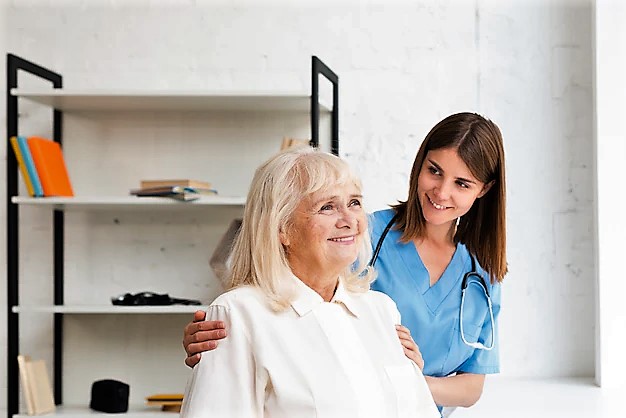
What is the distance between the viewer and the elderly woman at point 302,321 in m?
1.42

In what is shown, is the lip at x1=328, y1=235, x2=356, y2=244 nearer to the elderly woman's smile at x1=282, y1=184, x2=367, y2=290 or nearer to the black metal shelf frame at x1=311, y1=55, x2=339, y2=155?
the elderly woman's smile at x1=282, y1=184, x2=367, y2=290

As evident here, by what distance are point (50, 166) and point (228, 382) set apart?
1.74 m

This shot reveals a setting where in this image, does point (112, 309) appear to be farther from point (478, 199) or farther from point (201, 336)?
point (201, 336)

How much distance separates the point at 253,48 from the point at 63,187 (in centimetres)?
79

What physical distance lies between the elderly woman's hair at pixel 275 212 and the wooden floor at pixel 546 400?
4.30ft

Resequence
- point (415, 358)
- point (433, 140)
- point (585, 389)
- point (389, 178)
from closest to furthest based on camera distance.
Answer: point (415, 358) < point (433, 140) < point (585, 389) < point (389, 178)

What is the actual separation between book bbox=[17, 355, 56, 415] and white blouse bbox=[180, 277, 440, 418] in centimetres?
163

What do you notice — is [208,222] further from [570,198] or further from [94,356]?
[570,198]

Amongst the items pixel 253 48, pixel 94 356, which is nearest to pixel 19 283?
pixel 94 356

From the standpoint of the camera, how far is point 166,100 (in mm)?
2959

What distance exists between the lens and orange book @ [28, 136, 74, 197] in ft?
9.52

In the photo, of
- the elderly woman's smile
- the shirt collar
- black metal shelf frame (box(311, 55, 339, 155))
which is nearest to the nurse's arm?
the shirt collar

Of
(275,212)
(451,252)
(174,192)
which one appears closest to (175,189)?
(174,192)

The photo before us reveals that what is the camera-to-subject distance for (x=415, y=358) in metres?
1.61
